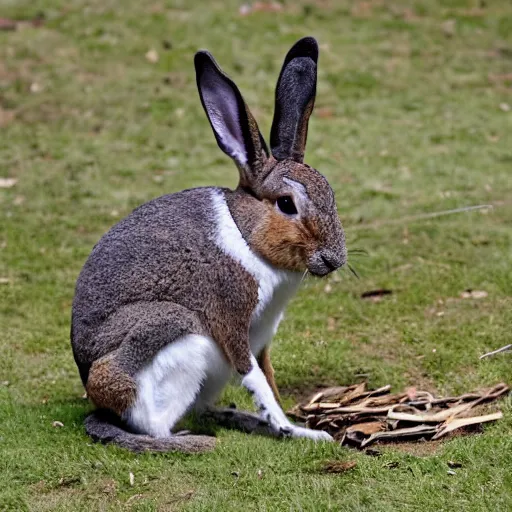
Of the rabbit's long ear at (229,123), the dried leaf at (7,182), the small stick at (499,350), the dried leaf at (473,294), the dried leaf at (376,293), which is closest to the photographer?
the rabbit's long ear at (229,123)

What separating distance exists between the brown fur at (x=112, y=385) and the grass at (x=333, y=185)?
0.79 ft

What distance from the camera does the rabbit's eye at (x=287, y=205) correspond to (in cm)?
484

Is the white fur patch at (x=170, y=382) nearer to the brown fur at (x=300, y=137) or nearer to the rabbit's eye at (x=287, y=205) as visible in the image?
the rabbit's eye at (x=287, y=205)

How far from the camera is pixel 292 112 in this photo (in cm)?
500

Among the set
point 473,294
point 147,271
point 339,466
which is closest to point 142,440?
point 147,271

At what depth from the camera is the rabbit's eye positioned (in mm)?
4844

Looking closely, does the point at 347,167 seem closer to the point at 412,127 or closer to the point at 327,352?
the point at 412,127

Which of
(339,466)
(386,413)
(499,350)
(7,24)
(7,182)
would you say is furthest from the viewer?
(7,24)

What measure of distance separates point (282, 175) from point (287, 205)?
0.16m

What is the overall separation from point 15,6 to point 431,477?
439 inches

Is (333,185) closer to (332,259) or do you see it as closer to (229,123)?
(229,123)

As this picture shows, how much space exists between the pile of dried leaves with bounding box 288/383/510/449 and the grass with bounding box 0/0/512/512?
0.53 ft

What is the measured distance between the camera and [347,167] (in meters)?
9.69

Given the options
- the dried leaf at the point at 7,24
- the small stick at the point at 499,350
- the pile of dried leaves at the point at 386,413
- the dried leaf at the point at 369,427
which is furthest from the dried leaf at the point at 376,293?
the dried leaf at the point at 7,24
